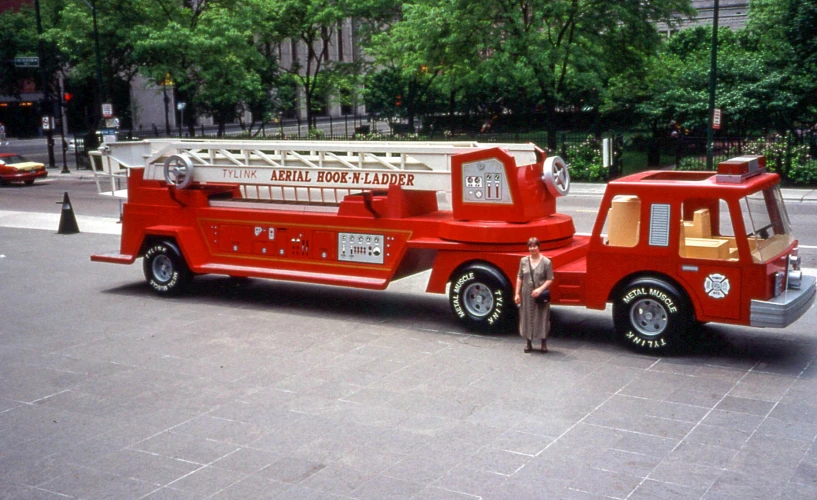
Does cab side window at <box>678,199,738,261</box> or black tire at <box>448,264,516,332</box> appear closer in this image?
cab side window at <box>678,199,738,261</box>

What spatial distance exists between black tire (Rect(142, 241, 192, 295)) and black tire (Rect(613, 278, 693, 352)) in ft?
23.3

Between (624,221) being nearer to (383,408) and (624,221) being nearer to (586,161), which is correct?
(383,408)

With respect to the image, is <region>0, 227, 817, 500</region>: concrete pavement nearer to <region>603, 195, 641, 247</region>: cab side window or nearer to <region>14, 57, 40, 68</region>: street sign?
<region>603, 195, 641, 247</region>: cab side window

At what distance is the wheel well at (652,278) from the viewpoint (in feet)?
33.0

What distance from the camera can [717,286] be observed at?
9828 mm

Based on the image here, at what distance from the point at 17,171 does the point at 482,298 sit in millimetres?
30788

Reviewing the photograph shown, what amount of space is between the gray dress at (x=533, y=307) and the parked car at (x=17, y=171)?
3171cm

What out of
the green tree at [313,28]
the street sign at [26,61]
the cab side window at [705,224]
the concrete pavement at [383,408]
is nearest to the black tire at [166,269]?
the concrete pavement at [383,408]

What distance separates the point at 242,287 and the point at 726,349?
26.5 ft

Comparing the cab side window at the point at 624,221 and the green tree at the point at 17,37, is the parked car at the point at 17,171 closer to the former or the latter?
the green tree at the point at 17,37

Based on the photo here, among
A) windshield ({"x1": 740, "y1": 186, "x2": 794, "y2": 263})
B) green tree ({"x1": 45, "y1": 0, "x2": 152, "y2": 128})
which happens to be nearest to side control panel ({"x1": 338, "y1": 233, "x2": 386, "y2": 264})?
windshield ({"x1": 740, "y1": 186, "x2": 794, "y2": 263})

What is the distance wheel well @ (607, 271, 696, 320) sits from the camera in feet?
33.0

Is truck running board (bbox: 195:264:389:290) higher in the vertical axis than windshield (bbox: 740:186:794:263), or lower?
lower

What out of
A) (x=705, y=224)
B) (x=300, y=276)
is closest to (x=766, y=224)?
(x=705, y=224)
